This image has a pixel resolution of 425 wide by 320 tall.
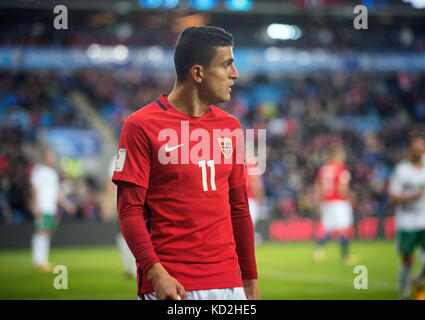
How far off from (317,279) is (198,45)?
8271mm

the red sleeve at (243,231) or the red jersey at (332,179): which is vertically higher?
the red jersey at (332,179)

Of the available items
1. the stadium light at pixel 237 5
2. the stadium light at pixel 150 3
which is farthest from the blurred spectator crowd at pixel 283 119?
the stadium light at pixel 237 5

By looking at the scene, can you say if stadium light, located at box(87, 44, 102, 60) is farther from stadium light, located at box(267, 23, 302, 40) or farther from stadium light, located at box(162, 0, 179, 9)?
stadium light, located at box(267, 23, 302, 40)

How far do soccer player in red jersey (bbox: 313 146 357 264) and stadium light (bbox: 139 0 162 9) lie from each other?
43.9 ft

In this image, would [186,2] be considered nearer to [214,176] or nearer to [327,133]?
[327,133]

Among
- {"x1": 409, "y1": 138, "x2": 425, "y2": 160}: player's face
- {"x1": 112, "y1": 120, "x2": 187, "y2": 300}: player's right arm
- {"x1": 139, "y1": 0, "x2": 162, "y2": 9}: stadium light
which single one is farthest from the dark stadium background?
{"x1": 112, "y1": 120, "x2": 187, "y2": 300}: player's right arm

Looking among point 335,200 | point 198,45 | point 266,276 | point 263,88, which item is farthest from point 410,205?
point 263,88

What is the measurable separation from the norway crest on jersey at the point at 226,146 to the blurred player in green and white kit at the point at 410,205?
550 cm

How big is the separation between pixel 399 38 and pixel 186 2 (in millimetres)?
12668

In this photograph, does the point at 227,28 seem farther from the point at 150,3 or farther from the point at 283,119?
the point at 150,3

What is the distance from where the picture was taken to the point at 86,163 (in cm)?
2444

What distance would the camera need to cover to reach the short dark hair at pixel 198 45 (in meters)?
2.83

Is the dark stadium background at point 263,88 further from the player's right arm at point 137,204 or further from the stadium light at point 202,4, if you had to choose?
the player's right arm at point 137,204

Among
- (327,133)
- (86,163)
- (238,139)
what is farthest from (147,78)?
(238,139)
